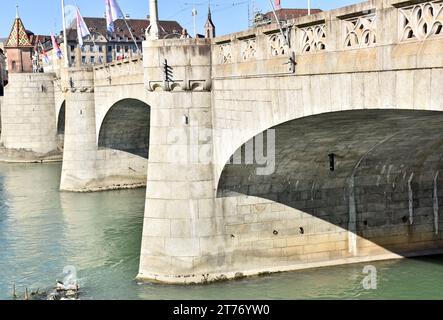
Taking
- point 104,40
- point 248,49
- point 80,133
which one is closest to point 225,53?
point 248,49

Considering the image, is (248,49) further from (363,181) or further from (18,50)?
(18,50)

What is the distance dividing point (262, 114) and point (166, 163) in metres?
4.86

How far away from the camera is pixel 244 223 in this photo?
19.9 m

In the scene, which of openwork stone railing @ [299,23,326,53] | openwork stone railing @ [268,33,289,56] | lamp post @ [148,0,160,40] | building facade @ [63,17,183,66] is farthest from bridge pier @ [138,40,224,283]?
building facade @ [63,17,183,66]

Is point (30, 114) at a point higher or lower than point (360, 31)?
lower

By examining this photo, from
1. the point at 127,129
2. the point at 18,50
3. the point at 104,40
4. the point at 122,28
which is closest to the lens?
the point at 127,129

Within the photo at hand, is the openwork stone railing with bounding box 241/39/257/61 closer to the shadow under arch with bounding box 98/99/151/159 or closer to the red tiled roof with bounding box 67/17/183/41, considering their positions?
the shadow under arch with bounding box 98/99/151/159

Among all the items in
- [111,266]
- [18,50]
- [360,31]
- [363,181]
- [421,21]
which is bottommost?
[111,266]

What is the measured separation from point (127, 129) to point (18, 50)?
31231mm

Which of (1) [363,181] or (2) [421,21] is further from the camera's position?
(1) [363,181]

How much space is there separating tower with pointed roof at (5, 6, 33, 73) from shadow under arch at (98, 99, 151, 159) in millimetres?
29774

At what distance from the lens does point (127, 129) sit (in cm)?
4091

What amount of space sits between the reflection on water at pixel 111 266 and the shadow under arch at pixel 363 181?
1.40m
